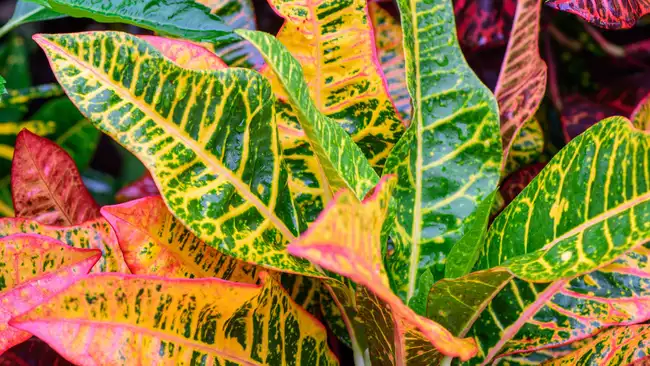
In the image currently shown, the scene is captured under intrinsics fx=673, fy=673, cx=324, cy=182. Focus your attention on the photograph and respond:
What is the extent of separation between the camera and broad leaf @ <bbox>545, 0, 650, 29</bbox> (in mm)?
557

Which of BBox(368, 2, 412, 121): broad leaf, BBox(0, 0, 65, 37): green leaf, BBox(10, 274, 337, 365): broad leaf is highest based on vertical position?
BBox(0, 0, 65, 37): green leaf

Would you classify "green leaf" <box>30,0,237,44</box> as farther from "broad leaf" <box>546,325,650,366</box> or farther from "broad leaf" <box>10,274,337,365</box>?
"broad leaf" <box>546,325,650,366</box>

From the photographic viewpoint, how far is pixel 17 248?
0.47 m

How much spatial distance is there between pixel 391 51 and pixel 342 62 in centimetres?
17

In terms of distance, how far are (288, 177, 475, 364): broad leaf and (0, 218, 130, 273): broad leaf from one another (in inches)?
9.5

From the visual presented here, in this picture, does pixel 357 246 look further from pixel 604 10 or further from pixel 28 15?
pixel 28 15

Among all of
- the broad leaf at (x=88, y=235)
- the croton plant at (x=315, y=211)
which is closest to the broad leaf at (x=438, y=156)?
the croton plant at (x=315, y=211)

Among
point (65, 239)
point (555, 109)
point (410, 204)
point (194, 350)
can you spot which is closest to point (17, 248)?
point (65, 239)

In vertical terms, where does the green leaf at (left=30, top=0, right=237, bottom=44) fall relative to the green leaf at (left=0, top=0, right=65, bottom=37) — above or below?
below

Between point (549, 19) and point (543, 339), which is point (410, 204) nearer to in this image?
point (543, 339)

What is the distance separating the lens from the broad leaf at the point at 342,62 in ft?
1.65

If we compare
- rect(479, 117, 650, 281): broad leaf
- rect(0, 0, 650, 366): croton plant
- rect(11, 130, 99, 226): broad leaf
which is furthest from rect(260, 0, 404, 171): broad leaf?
rect(11, 130, 99, 226): broad leaf

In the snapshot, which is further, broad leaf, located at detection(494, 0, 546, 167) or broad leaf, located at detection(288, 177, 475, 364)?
broad leaf, located at detection(494, 0, 546, 167)

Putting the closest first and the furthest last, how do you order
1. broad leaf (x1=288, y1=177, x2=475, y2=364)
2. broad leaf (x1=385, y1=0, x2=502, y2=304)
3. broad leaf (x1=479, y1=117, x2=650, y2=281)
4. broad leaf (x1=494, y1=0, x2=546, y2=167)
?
broad leaf (x1=288, y1=177, x2=475, y2=364), broad leaf (x1=479, y1=117, x2=650, y2=281), broad leaf (x1=385, y1=0, x2=502, y2=304), broad leaf (x1=494, y1=0, x2=546, y2=167)
